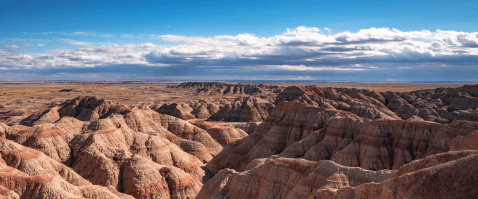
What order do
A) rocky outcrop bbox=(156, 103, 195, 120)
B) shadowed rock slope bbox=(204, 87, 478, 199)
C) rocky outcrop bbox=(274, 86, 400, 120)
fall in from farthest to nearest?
rocky outcrop bbox=(156, 103, 195, 120)
rocky outcrop bbox=(274, 86, 400, 120)
shadowed rock slope bbox=(204, 87, 478, 199)

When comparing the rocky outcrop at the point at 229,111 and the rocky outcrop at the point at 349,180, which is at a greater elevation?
the rocky outcrop at the point at 349,180

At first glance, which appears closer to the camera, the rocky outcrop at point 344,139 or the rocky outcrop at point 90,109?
the rocky outcrop at point 344,139

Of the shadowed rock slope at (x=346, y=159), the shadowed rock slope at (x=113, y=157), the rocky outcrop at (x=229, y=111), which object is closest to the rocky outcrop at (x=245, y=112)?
the rocky outcrop at (x=229, y=111)

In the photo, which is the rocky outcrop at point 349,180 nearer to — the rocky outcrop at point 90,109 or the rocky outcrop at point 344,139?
the rocky outcrop at point 344,139

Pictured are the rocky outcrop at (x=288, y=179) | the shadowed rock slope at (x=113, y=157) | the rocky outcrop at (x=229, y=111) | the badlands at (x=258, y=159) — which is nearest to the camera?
the badlands at (x=258, y=159)

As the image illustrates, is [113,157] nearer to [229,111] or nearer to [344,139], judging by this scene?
[344,139]

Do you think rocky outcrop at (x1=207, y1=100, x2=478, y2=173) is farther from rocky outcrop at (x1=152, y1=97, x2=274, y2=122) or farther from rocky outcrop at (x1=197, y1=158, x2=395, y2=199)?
→ rocky outcrop at (x1=152, y1=97, x2=274, y2=122)

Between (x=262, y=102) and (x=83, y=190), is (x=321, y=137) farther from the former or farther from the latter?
(x=262, y=102)

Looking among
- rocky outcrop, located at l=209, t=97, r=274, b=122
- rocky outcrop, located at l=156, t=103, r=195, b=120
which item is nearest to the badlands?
rocky outcrop, located at l=209, t=97, r=274, b=122

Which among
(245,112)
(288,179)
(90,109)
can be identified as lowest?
(245,112)

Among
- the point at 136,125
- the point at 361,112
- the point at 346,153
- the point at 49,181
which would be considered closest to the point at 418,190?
the point at 346,153

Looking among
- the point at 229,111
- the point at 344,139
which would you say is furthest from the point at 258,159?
the point at 229,111

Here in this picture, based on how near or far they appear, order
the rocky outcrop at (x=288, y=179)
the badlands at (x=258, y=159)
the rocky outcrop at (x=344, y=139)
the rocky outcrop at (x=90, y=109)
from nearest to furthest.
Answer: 1. the badlands at (x=258, y=159)
2. the rocky outcrop at (x=288, y=179)
3. the rocky outcrop at (x=344, y=139)
4. the rocky outcrop at (x=90, y=109)
